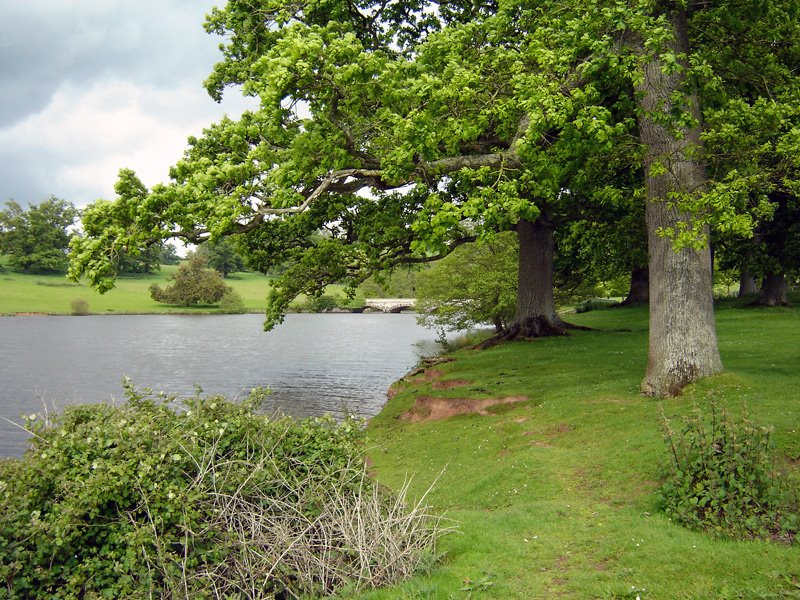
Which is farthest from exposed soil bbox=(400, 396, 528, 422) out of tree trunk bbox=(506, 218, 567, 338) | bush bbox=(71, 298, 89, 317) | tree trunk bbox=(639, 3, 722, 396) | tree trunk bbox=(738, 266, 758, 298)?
bush bbox=(71, 298, 89, 317)

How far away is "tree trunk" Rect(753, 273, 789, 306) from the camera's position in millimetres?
36281

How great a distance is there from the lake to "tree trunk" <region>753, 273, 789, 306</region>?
77.2ft

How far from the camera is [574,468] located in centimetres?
1344

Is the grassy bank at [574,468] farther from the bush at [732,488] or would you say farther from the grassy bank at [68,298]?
the grassy bank at [68,298]

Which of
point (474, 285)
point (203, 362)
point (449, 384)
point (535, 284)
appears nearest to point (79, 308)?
point (203, 362)

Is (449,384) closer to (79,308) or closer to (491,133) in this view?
(491,133)

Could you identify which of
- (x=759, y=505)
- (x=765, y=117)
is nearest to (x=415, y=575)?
(x=759, y=505)

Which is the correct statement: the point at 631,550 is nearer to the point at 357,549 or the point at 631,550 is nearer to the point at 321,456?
the point at 357,549

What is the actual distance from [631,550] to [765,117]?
12.0m

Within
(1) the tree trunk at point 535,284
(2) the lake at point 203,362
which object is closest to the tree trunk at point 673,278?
(2) the lake at point 203,362

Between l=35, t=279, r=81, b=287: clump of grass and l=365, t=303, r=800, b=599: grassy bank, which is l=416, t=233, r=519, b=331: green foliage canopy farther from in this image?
l=35, t=279, r=81, b=287: clump of grass

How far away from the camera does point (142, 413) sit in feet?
28.9

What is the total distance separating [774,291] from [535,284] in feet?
56.4

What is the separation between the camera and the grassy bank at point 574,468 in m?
7.69
